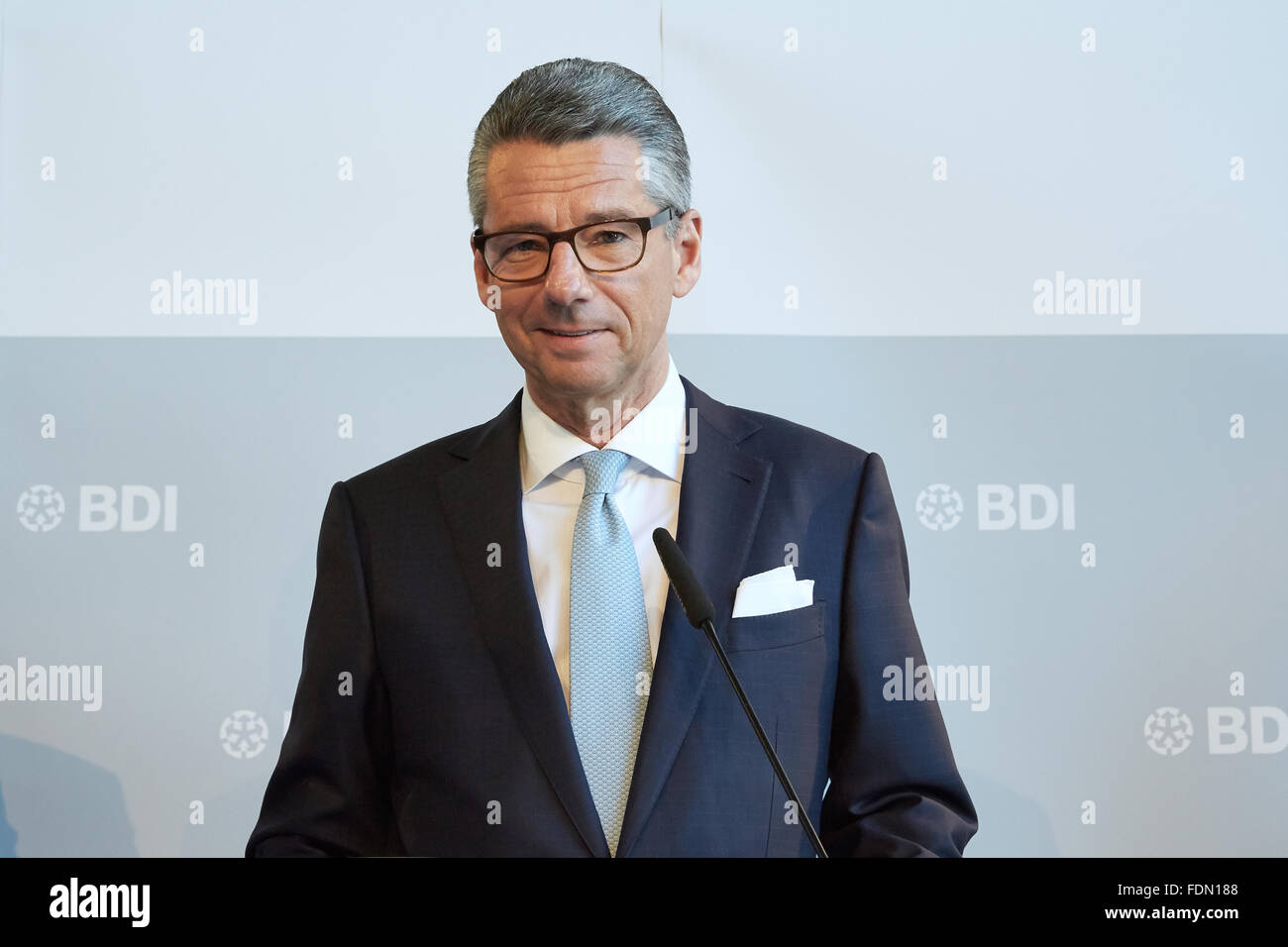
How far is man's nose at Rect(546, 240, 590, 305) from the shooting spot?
1496mm

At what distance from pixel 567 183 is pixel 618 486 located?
1.21 ft

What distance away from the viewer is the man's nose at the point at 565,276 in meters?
1.50

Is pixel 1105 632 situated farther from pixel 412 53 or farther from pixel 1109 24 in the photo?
pixel 412 53

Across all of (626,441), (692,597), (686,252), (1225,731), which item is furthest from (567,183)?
(1225,731)

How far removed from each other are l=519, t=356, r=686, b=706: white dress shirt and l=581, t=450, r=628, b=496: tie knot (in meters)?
0.01

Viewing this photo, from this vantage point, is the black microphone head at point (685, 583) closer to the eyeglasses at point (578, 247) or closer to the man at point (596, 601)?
the man at point (596, 601)

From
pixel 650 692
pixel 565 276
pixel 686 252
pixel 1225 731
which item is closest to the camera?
pixel 650 692

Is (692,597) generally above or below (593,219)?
below

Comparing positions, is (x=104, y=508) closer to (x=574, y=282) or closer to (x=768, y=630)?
(x=574, y=282)

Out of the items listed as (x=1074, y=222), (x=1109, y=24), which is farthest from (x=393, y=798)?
(x=1109, y=24)

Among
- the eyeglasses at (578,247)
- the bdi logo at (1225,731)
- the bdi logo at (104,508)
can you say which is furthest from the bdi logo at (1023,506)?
the bdi logo at (104,508)

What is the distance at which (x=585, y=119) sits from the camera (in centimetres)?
152

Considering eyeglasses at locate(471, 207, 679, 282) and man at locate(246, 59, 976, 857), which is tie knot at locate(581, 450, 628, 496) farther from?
eyeglasses at locate(471, 207, 679, 282)
